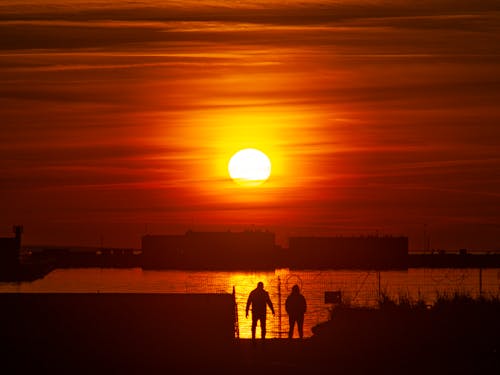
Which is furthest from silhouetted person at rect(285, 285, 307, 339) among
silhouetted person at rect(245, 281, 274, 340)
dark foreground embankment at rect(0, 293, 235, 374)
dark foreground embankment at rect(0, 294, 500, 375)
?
dark foreground embankment at rect(0, 293, 235, 374)

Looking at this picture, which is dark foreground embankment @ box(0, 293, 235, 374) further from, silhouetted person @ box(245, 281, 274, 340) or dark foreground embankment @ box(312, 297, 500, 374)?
dark foreground embankment @ box(312, 297, 500, 374)

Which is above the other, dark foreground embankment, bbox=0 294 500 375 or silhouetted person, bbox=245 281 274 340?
silhouetted person, bbox=245 281 274 340

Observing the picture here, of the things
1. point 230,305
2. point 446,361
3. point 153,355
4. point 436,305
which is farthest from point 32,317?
point 436,305

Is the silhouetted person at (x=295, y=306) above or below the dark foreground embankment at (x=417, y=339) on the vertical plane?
above

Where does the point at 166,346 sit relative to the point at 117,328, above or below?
below

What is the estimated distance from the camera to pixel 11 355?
29.2 m

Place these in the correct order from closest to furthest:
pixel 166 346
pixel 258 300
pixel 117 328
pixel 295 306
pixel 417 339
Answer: pixel 166 346
pixel 117 328
pixel 258 300
pixel 417 339
pixel 295 306

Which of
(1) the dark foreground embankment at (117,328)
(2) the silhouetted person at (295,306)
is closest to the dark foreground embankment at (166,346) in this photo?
(1) the dark foreground embankment at (117,328)

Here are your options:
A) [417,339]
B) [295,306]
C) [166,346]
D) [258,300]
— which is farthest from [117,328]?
[417,339]

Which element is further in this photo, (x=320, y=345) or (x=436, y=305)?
(x=436, y=305)

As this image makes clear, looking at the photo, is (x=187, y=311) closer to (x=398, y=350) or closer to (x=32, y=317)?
(x=32, y=317)

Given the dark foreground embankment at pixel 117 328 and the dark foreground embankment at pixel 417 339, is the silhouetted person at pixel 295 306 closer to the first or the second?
the dark foreground embankment at pixel 417 339

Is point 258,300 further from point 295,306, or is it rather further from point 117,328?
point 117,328

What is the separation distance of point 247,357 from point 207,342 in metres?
1.25
